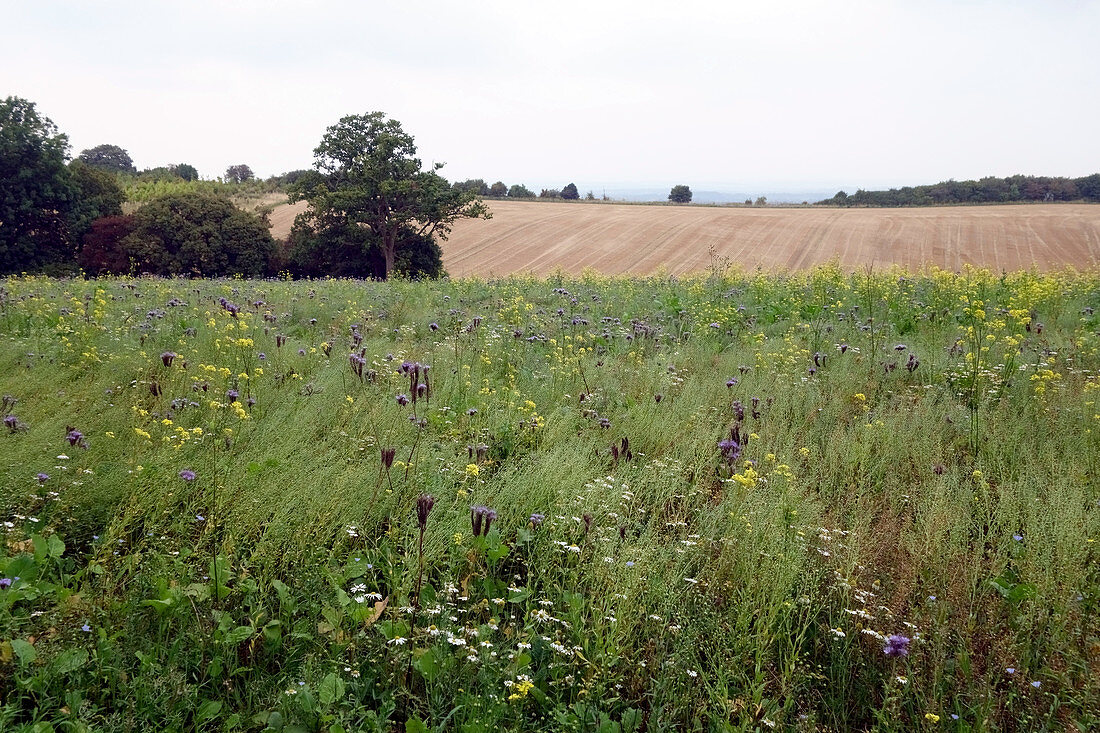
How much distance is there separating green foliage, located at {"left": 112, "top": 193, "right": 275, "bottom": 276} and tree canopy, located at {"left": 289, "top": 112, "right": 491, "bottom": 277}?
8.67 feet

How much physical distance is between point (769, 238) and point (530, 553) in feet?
124

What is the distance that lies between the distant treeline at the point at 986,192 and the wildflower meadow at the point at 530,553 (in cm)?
5733

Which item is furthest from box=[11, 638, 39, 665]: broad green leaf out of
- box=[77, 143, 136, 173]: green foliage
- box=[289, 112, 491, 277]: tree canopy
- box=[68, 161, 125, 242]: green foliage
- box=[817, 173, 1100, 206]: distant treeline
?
box=[77, 143, 136, 173]: green foliage

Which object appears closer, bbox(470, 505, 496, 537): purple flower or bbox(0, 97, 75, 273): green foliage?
bbox(470, 505, 496, 537): purple flower

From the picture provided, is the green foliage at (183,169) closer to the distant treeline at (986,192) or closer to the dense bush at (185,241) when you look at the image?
the dense bush at (185,241)

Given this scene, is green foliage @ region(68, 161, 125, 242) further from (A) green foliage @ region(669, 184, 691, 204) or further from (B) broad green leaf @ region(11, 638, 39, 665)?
(A) green foliage @ region(669, 184, 691, 204)

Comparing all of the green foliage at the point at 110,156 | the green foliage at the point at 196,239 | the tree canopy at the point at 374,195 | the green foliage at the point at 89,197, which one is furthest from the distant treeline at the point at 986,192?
the green foliage at the point at 110,156

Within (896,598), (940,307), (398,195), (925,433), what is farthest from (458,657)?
(398,195)

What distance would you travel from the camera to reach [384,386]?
4840 mm

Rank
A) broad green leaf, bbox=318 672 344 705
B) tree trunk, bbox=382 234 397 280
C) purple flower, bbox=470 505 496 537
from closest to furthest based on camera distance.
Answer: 1. broad green leaf, bbox=318 672 344 705
2. purple flower, bbox=470 505 496 537
3. tree trunk, bbox=382 234 397 280

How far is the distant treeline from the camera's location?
166ft

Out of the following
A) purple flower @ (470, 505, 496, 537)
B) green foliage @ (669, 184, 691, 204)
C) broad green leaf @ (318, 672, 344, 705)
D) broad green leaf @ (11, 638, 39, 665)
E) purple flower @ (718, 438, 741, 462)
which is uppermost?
green foliage @ (669, 184, 691, 204)

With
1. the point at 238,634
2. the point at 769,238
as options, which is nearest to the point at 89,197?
the point at 769,238

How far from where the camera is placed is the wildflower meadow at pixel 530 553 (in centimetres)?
207
